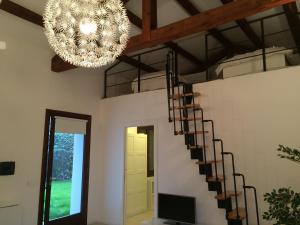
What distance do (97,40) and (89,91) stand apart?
3.68 meters

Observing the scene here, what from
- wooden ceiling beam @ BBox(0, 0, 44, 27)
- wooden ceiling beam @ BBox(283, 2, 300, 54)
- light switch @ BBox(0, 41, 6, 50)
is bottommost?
light switch @ BBox(0, 41, 6, 50)

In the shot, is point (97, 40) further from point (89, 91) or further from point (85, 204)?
point (85, 204)

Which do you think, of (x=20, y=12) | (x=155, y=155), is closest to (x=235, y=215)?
(x=155, y=155)

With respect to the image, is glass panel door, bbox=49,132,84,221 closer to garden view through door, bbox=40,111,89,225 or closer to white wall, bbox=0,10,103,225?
garden view through door, bbox=40,111,89,225

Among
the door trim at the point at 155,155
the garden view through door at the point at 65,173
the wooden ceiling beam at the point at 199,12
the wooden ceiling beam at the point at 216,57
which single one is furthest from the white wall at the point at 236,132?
the wooden ceiling beam at the point at 216,57

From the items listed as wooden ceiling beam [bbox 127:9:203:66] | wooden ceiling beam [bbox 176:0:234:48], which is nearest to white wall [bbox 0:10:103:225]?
wooden ceiling beam [bbox 127:9:203:66]

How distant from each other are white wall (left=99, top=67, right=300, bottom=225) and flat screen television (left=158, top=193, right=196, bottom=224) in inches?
5.8

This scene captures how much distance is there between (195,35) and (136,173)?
3560 mm

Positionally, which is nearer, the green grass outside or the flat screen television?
the flat screen television

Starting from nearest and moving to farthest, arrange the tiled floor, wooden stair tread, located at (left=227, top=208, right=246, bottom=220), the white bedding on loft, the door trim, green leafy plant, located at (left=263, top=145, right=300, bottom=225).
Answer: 1. green leafy plant, located at (left=263, top=145, right=300, bottom=225)
2. wooden stair tread, located at (left=227, top=208, right=246, bottom=220)
3. the white bedding on loft
4. the door trim
5. the tiled floor

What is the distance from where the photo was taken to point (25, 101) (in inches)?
180

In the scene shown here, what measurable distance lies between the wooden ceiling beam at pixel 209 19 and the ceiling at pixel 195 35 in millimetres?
1129

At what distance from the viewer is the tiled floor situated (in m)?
5.76

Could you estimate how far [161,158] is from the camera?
500cm
